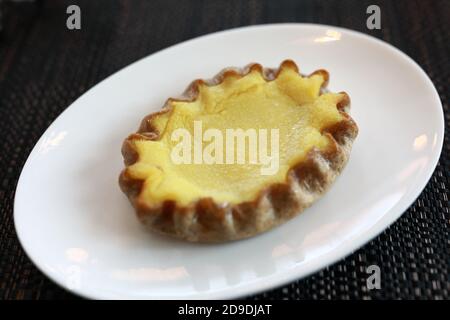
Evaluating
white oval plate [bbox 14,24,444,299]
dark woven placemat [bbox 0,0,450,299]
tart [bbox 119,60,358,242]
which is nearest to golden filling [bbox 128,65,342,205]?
tart [bbox 119,60,358,242]

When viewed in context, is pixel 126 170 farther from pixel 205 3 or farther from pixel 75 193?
pixel 205 3

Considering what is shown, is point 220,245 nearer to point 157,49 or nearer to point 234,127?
point 234,127

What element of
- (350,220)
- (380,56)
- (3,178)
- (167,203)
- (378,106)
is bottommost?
(3,178)

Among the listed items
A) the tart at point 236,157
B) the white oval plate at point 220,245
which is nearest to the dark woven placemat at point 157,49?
the white oval plate at point 220,245

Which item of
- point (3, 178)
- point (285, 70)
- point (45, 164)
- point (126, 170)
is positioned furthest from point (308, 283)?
point (3, 178)

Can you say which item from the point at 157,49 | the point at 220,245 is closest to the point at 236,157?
the point at 220,245

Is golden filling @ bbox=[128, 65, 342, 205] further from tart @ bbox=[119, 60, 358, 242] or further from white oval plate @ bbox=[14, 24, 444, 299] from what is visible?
white oval plate @ bbox=[14, 24, 444, 299]

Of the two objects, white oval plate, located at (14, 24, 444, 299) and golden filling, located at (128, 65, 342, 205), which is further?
golden filling, located at (128, 65, 342, 205)
